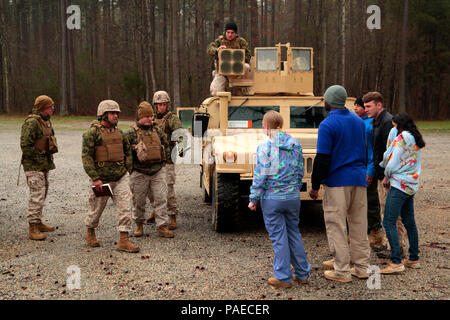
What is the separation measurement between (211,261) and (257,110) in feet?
9.18

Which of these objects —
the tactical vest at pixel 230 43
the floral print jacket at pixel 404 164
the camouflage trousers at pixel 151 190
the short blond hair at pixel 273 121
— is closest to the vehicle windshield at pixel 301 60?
the tactical vest at pixel 230 43

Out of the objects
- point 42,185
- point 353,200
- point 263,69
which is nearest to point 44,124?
point 42,185

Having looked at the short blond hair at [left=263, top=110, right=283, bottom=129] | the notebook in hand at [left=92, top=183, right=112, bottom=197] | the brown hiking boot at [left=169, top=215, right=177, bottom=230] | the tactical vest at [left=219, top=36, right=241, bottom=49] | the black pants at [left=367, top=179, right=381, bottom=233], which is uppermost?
the tactical vest at [left=219, top=36, right=241, bottom=49]

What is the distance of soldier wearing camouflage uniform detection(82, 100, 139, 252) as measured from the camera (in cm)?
519

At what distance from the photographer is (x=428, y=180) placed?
10492 millimetres

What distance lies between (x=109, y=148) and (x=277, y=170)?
7.18 feet

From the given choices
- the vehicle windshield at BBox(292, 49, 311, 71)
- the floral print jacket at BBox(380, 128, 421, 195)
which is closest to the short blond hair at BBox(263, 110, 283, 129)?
the floral print jacket at BBox(380, 128, 421, 195)

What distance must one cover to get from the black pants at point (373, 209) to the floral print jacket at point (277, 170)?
6.41 ft

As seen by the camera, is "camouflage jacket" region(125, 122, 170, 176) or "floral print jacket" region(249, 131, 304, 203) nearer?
"floral print jacket" region(249, 131, 304, 203)

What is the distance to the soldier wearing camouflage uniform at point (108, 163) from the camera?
519 cm

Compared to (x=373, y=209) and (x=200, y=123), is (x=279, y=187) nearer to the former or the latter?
(x=373, y=209)

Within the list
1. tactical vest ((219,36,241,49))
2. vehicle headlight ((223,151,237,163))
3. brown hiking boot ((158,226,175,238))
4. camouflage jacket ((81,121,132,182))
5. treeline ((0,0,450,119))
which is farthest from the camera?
treeline ((0,0,450,119))

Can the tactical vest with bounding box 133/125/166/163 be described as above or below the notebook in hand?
above

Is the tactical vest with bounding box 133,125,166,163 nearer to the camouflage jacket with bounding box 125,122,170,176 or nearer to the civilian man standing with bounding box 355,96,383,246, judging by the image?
the camouflage jacket with bounding box 125,122,170,176
